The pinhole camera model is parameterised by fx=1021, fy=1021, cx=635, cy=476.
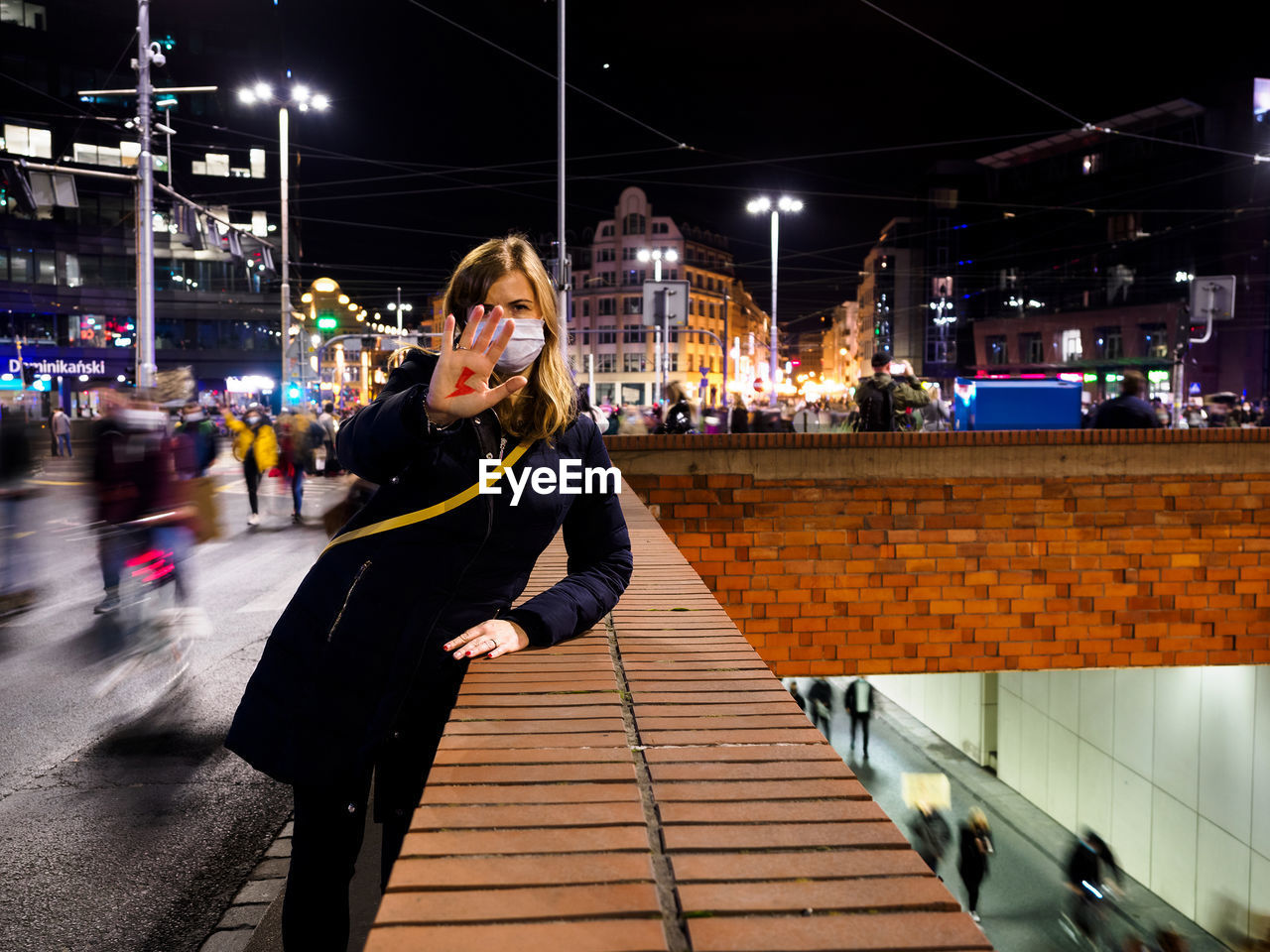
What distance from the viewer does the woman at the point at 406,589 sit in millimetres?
2111

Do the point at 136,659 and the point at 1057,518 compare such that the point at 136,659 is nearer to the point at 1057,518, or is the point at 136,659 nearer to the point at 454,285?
the point at 454,285

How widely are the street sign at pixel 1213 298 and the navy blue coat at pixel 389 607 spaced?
61.8 ft

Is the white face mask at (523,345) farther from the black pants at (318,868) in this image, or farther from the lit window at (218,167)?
the lit window at (218,167)

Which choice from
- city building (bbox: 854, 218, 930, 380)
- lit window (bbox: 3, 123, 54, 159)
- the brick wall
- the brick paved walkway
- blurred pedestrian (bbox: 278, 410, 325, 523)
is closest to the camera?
the brick paved walkway

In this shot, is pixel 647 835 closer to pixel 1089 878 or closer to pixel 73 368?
pixel 1089 878

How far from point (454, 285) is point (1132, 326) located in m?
68.5

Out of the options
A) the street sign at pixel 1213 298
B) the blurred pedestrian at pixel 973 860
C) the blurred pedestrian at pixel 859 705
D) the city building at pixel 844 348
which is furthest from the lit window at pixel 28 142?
the city building at pixel 844 348

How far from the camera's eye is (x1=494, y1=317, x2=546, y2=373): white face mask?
2.27 meters

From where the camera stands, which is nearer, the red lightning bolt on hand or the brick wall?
the red lightning bolt on hand

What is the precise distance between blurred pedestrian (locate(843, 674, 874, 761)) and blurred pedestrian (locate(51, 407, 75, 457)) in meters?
25.1

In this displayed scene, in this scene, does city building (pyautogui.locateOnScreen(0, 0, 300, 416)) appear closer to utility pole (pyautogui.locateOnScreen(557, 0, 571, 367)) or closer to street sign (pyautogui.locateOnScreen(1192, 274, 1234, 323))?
utility pole (pyautogui.locateOnScreen(557, 0, 571, 367))

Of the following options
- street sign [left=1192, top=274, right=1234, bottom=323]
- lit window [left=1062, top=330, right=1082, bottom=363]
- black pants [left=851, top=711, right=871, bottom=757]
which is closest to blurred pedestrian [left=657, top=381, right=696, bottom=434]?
black pants [left=851, top=711, right=871, bottom=757]

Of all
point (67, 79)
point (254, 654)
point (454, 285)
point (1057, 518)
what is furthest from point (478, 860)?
point (67, 79)

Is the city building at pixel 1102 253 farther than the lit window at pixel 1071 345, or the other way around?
the lit window at pixel 1071 345
